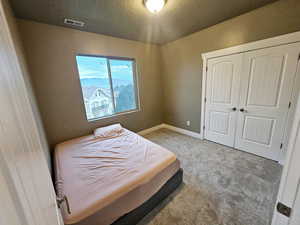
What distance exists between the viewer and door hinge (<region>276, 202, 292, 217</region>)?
1.84 ft

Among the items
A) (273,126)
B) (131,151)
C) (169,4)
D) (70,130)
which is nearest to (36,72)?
(70,130)

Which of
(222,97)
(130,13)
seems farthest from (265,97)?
(130,13)

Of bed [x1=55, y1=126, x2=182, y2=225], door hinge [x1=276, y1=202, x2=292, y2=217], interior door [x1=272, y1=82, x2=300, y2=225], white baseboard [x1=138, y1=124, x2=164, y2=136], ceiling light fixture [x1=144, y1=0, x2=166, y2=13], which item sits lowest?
white baseboard [x1=138, y1=124, x2=164, y2=136]

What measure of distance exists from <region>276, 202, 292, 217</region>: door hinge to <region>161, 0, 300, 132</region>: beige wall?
2.50 metres

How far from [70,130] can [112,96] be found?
1.18 metres

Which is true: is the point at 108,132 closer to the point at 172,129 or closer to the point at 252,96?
the point at 172,129

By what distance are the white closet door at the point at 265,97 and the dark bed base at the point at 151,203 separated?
1.74m

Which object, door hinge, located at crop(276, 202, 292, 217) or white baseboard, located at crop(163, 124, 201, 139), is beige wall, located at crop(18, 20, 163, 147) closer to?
white baseboard, located at crop(163, 124, 201, 139)

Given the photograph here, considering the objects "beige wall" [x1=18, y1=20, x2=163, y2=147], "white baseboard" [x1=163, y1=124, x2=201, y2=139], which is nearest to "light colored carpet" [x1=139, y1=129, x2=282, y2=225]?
"white baseboard" [x1=163, y1=124, x2=201, y2=139]

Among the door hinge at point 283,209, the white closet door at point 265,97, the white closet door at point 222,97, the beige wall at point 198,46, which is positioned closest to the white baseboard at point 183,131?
the beige wall at point 198,46

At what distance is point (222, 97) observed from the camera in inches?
107

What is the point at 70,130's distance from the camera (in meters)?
2.58

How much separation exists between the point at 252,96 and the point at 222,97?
515 mm

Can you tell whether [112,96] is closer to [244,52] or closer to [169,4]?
[169,4]
